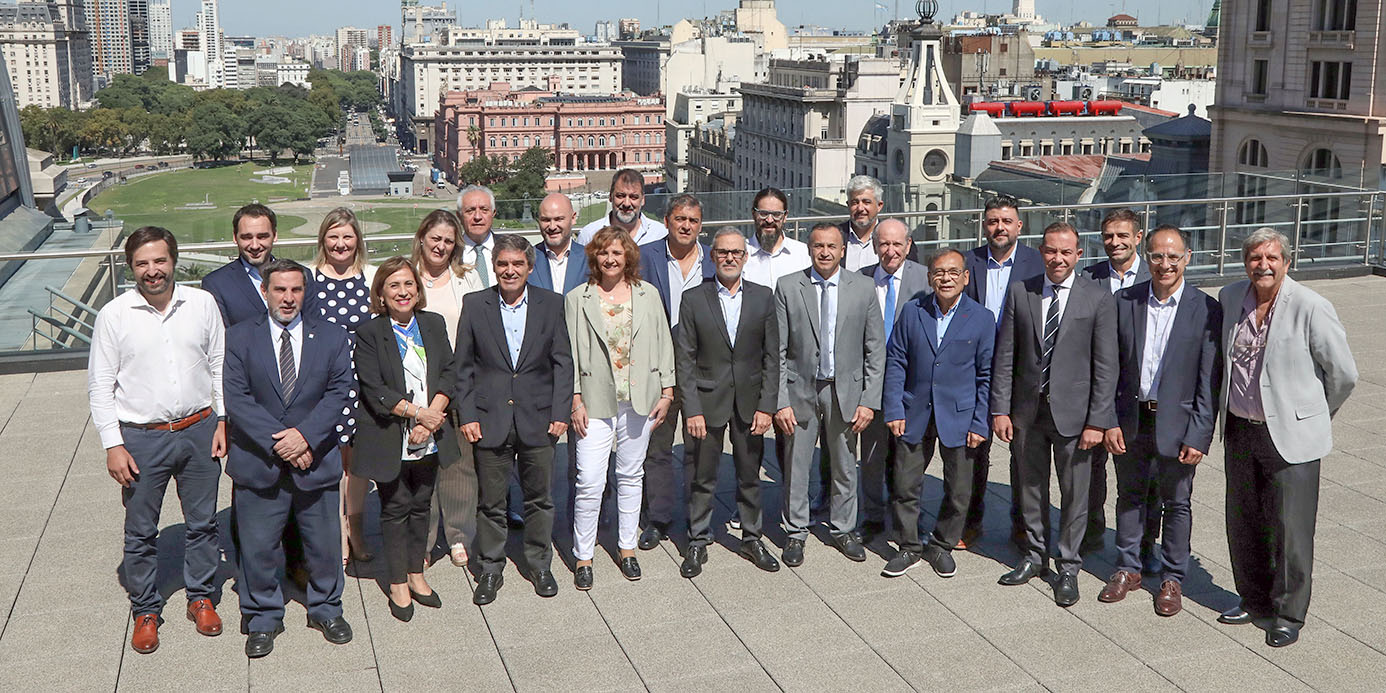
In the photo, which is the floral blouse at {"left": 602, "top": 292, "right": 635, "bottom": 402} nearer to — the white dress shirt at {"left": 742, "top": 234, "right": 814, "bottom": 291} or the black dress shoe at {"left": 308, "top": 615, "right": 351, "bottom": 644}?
the white dress shirt at {"left": 742, "top": 234, "right": 814, "bottom": 291}

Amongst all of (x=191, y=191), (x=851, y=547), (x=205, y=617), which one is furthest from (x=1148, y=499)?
(x=191, y=191)

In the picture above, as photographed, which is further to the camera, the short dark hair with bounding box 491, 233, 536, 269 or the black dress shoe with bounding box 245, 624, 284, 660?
the short dark hair with bounding box 491, 233, 536, 269

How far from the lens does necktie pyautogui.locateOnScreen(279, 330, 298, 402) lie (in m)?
4.48

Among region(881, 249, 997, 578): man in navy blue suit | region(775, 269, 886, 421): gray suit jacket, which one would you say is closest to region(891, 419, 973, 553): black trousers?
region(881, 249, 997, 578): man in navy blue suit

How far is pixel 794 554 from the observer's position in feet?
17.6

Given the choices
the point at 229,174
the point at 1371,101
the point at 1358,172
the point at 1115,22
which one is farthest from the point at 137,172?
the point at 1115,22

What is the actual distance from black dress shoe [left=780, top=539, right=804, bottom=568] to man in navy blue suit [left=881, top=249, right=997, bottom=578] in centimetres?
37

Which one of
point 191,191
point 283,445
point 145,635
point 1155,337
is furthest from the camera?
point 191,191

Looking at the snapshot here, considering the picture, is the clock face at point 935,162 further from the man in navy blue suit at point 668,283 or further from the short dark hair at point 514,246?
the short dark hair at point 514,246

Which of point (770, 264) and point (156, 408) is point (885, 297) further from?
point (156, 408)

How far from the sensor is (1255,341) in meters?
4.52

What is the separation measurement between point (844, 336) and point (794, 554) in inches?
38.9

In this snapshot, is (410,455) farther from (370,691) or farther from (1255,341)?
(1255,341)

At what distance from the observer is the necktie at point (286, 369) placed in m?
4.48
